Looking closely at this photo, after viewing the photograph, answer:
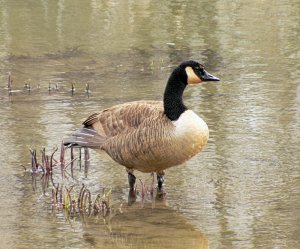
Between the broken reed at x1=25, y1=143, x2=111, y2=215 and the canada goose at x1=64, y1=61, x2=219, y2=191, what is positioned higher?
the canada goose at x1=64, y1=61, x2=219, y2=191

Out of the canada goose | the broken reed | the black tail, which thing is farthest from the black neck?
the broken reed

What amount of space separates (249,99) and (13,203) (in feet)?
14.3

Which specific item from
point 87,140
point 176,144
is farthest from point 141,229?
point 87,140

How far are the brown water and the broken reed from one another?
114 mm

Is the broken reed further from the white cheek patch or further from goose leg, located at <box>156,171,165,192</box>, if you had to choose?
the white cheek patch

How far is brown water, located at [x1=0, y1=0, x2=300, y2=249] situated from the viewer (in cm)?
750

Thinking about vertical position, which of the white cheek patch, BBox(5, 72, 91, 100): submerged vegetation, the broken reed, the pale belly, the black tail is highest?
the white cheek patch

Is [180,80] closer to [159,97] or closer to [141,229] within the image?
[141,229]

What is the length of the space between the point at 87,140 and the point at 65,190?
20.3 inches

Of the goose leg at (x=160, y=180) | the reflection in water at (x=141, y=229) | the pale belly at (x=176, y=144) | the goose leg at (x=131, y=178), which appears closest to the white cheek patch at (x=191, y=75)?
the pale belly at (x=176, y=144)

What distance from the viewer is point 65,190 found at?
834 centimetres

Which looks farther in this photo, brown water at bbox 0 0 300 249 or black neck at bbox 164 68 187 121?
black neck at bbox 164 68 187 121

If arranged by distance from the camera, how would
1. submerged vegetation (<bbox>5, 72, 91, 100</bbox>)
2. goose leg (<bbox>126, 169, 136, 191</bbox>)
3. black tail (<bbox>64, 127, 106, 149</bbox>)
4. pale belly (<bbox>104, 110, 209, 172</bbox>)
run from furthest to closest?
submerged vegetation (<bbox>5, 72, 91, 100</bbox>) < black tail (<bbox>64, 127, 106, 149</bbox>) < goose leg (<bbox>126, 169, 136, 191</bbox>) < pale belly (<bbox>104, 110, 209, 172</bbox>)

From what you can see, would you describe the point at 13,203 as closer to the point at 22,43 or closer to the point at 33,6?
the point at 22,43
